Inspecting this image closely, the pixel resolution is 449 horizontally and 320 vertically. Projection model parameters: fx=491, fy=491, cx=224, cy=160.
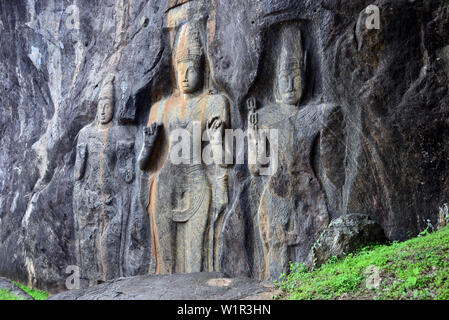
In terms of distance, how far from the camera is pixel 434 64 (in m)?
5.70

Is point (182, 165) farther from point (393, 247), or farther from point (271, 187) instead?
point (393, 247)

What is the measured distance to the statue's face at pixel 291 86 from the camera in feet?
21.3

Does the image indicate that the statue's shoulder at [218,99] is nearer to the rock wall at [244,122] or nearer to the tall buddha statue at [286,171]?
the rock wall at [244,122]

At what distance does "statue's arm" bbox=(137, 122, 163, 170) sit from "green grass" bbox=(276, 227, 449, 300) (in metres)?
3.31

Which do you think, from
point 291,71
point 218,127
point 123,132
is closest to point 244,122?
point 218,127

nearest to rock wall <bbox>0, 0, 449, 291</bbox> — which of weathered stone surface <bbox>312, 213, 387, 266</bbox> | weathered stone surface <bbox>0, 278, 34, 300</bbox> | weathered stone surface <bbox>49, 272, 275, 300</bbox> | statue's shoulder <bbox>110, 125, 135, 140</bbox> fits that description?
statue's shoulder <bbox>110, 125, 135, 140</bbox>

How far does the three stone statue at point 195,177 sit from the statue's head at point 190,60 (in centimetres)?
2

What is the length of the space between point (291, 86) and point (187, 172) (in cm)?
198

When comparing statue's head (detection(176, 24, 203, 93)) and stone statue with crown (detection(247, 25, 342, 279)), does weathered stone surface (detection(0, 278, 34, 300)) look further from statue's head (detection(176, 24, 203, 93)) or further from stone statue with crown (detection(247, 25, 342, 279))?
statue's head (detection(176, 24, 203, 93))

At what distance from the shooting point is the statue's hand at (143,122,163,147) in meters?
7.53

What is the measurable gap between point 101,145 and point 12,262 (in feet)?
11.0

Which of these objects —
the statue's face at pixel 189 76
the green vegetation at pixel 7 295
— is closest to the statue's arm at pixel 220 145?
the statue's face at pixel 189 76

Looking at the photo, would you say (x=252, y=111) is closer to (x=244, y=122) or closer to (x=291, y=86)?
(x=244, y=122)
